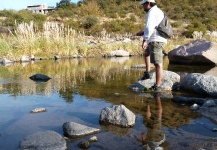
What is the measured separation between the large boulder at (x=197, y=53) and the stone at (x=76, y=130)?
8.73m

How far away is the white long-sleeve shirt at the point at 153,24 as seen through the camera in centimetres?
497

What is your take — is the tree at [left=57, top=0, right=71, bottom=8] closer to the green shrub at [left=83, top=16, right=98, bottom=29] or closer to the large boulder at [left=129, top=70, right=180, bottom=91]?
the green shrub at [left=83, top=16, right=98, bottom=29]

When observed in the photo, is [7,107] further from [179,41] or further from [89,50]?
[179,41]

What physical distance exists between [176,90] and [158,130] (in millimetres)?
2658

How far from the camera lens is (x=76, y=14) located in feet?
135

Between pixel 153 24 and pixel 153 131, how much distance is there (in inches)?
99.8

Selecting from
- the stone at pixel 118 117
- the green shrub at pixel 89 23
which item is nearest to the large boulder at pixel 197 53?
the stone at pixel 118 117

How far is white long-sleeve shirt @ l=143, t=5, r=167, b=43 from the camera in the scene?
497 cm

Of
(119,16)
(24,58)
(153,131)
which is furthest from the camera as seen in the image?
(119,16)

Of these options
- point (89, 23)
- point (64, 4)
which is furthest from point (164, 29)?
point (64, 4)

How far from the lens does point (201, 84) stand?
5121 mm

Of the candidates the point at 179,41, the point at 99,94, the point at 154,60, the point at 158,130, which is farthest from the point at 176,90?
the point at 179,41

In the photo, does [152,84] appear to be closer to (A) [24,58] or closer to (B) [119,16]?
(A) [24,58]

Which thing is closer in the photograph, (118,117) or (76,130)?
(76,130)
